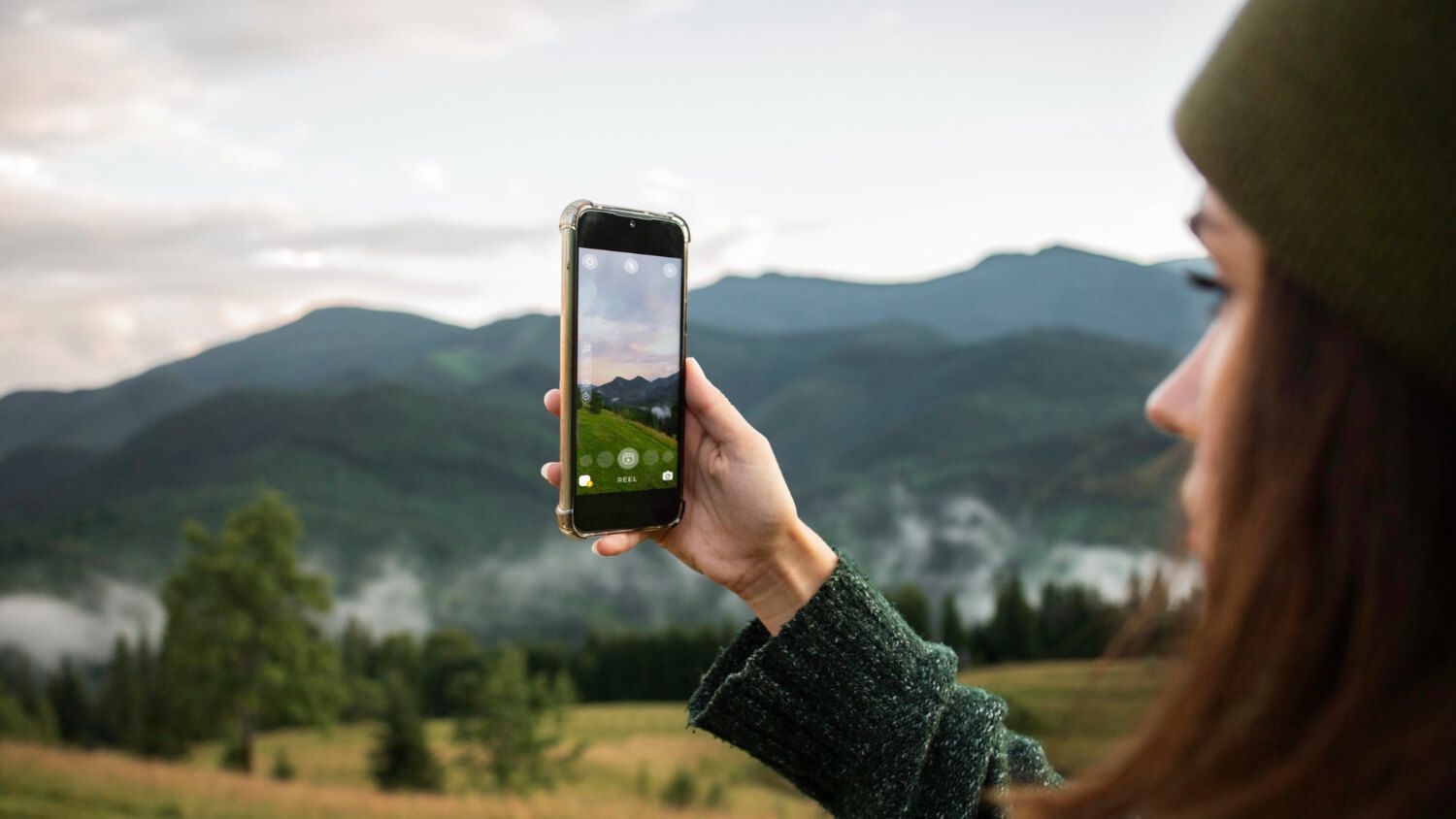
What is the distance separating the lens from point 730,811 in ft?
133

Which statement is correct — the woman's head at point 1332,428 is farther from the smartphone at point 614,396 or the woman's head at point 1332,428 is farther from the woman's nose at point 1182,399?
the smartphone at point 614,396

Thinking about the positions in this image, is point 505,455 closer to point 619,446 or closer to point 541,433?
point 541,433

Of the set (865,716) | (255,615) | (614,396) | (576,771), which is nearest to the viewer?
(865,716)

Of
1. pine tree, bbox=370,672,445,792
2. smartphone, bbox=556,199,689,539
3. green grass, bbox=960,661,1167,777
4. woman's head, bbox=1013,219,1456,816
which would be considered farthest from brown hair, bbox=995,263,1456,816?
pine tree, bbox=370,672,445,792

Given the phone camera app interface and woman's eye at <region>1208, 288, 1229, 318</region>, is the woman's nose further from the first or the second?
the phone camera app interface

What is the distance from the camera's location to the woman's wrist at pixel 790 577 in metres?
2.27

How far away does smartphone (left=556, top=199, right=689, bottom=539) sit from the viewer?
2.51 m

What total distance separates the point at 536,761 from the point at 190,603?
16.6 meters

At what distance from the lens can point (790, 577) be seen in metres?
2.28

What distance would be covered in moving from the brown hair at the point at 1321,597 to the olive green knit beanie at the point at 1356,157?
0.15 feet

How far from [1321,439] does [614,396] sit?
1.80 metres

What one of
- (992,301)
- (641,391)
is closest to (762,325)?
(992,301)

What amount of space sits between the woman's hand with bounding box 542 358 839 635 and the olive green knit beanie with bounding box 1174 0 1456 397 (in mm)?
1426

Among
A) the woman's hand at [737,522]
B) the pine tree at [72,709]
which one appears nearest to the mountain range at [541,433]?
the pine tree at [72,709]
